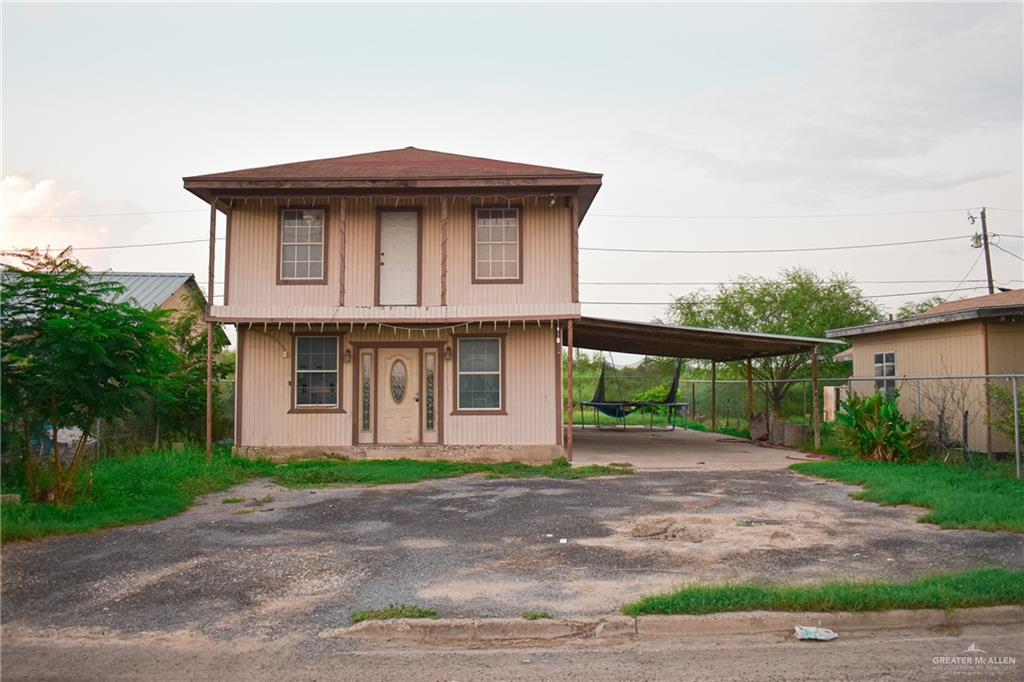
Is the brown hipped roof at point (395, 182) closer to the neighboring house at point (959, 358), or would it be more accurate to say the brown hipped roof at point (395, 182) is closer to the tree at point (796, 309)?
the neighboring house at point (959, 358)

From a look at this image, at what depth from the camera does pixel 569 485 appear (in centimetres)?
1344

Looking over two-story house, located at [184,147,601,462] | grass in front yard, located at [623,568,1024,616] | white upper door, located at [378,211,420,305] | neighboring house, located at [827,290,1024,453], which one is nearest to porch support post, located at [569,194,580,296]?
two-story house, located at [184,147,601,462]

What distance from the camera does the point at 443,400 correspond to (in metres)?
17.0

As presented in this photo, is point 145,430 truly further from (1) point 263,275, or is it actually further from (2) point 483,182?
(2) point 483,182

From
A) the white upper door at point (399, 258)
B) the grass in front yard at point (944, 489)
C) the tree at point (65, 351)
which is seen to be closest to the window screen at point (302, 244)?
the white upper door at point (399, 258)

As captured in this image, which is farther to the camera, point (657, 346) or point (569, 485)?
point (657, 346)

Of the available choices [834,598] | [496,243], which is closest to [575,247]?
[496,243]

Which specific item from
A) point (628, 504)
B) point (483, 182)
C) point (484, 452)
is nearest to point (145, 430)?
point (484, 452)

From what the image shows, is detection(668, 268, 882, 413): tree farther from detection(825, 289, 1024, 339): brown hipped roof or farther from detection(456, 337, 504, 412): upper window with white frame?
detection(456, 337, 504, 412): upper window with white frame

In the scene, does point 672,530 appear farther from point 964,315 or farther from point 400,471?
point 964,315

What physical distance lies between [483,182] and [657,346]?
873 cm

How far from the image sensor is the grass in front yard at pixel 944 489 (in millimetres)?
9258

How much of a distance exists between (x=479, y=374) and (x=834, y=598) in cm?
1155

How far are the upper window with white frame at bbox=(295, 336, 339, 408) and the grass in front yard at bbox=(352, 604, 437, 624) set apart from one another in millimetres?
11295
